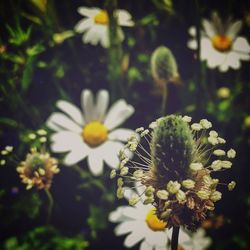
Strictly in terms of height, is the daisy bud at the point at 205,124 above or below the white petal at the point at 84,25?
below

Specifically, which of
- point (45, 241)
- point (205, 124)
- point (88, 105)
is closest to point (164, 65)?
point (88, 105)

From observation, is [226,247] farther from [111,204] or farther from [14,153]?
[14,153]

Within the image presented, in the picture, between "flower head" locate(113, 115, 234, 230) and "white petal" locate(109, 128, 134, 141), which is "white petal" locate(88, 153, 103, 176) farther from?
"flower head" locate(113, 115, 234, 230)

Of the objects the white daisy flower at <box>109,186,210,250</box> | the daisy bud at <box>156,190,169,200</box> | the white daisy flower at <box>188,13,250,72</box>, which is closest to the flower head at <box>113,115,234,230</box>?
the daisy bud at <box>156,190,169,200</box>

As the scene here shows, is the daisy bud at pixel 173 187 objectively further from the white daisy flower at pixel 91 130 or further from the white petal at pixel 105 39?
the white petal at pixel 105 39

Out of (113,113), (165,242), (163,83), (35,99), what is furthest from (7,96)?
(165,242)

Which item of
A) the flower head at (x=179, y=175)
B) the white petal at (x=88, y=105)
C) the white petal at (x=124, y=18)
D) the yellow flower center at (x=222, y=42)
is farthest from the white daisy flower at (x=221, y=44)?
the flower head at (x=179, y=175)

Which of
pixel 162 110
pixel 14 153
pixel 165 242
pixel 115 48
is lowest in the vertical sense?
pixel 165 242
